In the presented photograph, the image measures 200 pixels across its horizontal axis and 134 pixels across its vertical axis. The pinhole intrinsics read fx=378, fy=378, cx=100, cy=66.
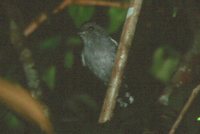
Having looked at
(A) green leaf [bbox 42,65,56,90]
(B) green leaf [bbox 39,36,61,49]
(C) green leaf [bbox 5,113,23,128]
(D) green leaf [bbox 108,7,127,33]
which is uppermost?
(D) green leaf [bbox 108,7,127,33]

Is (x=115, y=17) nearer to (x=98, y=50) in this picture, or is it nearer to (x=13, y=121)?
(x=13, y=121)

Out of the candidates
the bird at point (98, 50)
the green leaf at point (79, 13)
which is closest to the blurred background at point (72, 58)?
the green leaf at point (79, 13)

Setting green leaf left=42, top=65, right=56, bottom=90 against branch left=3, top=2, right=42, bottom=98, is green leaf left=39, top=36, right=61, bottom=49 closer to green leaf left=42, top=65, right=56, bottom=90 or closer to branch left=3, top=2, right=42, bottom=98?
green leaf left=42, top=65, right=56, bottom=90

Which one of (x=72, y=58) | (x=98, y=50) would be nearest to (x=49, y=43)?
(x=72, y=58)

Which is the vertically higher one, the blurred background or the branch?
the branch

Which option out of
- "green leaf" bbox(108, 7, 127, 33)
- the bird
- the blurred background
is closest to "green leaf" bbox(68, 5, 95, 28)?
the blurred background

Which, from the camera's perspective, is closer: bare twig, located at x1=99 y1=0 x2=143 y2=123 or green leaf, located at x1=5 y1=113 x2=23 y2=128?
bare twig, located at x1=99 y1=0 x2=143 y2=123

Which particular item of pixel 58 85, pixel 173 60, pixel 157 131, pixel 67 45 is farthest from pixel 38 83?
pixel 58 85
